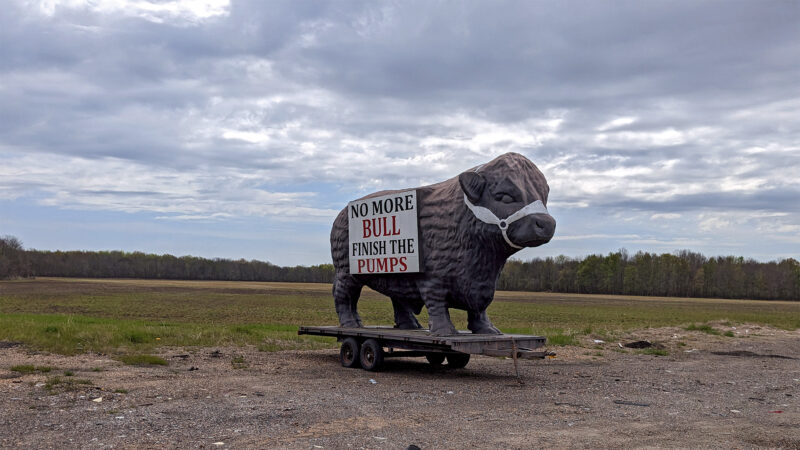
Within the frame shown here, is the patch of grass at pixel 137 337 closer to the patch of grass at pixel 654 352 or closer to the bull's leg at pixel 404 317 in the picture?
the bull's leg at pixel 404 317

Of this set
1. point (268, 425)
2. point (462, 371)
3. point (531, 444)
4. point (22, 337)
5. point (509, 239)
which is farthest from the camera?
point (22, 337)

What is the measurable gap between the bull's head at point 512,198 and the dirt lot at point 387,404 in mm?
2457

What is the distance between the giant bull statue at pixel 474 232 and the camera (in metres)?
10.3

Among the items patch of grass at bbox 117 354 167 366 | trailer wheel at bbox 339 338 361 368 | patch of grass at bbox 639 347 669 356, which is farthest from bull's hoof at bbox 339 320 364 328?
patch of grass at bbox 639 347 669 356

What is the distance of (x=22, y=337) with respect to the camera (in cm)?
1437

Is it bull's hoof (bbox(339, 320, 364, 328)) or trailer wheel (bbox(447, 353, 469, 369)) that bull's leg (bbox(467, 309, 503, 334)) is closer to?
trailer wheel (bbox(447, 353, 469, 369))

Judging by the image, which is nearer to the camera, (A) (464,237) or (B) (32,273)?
(A) (464,237)

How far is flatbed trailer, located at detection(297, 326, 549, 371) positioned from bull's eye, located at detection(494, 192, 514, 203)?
7.42 feet

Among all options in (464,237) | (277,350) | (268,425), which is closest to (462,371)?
(464,237)

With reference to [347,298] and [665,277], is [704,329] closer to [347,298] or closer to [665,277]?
[347,298]

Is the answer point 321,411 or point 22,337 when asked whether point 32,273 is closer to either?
point 22,337

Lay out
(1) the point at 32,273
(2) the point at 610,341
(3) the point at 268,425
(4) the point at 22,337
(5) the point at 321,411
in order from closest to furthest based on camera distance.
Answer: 1. (3) the point at 268,425
2. (5) the point at 321,411
3. (4) the point at 22,337
4. (2) the point at 610,341
5. (1) the point at 32,273

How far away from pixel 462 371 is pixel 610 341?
7.51m

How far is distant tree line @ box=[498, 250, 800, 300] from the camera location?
A: 88.6 meters
